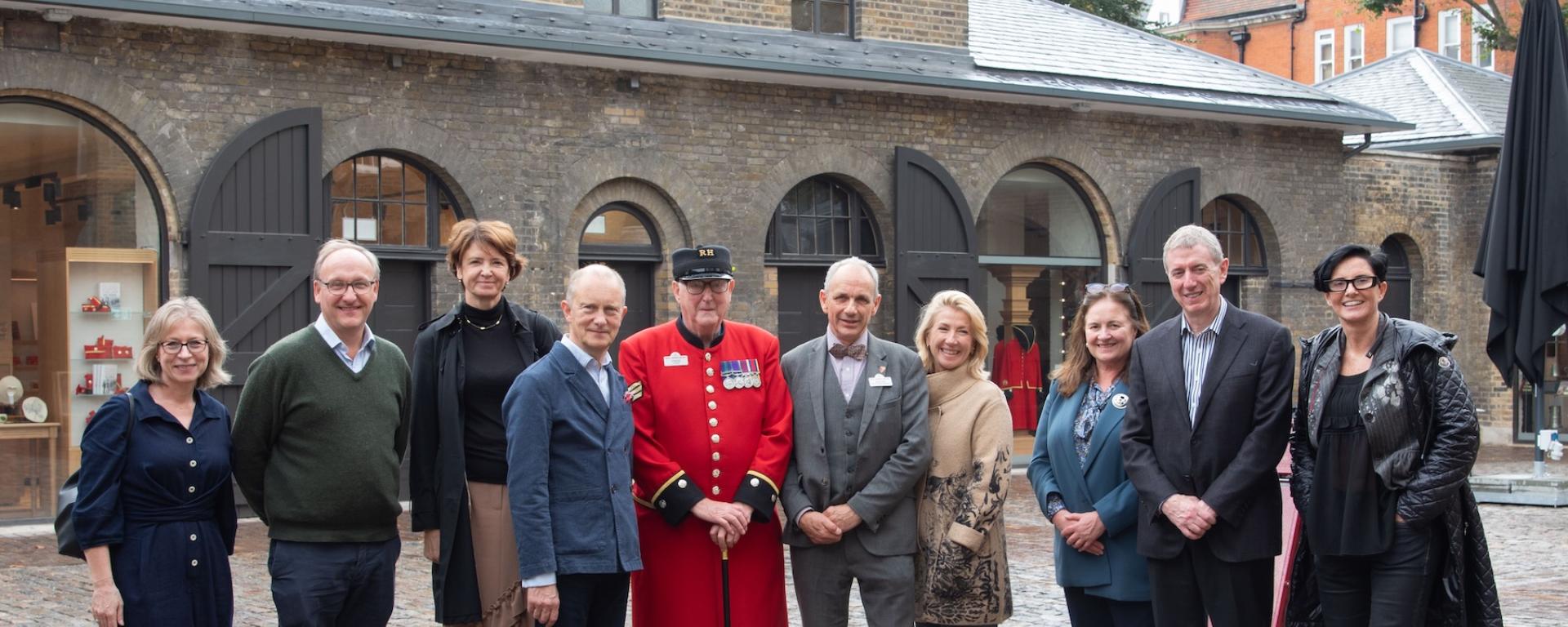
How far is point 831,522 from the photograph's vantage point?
18.7 feet

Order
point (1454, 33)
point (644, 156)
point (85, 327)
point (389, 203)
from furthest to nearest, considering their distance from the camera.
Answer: point (1454, 33) < point (644, 156) < point (389, 203) < point (85, 327)

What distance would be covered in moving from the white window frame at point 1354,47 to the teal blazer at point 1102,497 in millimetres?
38464

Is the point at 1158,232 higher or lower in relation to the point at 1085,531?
higher

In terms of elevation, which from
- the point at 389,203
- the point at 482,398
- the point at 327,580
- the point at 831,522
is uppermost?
the point at 389,203

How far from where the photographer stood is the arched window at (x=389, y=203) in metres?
13.2

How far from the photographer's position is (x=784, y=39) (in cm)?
1544

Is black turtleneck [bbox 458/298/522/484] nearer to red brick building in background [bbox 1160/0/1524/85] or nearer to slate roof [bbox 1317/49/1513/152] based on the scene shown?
slate roof [bbox 1317/49/1513/152]

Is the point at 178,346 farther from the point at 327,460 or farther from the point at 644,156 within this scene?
the point at 644,156

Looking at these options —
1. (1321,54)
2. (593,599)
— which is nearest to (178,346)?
(593,599)

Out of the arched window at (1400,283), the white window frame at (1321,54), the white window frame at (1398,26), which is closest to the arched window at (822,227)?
the arched window at (1400,283)

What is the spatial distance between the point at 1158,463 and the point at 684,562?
1.69 meters

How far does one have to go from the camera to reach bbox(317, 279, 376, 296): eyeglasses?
17.7 ft

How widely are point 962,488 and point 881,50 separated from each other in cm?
1080

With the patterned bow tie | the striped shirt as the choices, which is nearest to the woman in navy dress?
the patterned bow tie
